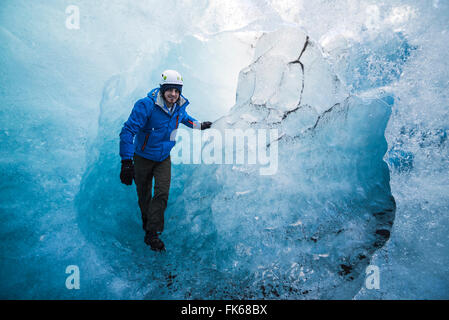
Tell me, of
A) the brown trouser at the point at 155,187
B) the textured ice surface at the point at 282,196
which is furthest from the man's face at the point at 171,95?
the textured ice surface at the point at 282,196

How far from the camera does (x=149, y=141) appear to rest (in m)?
2.19

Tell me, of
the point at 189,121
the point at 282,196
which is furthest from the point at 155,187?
the point at 282,196

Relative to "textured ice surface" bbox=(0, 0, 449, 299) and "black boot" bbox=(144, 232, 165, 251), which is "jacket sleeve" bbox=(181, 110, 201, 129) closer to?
"textured ice surface" bbox=(0, 0, 449, 299)

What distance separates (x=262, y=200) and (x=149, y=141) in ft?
3.94

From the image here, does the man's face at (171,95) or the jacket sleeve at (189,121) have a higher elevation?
the man's face at (171,95)

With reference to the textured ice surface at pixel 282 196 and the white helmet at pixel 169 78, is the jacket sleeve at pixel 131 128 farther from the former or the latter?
Result: the textured ice surface at pixel 282 196

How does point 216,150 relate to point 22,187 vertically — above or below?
above

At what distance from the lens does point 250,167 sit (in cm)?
257

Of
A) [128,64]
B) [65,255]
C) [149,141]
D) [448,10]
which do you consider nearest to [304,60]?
[448,10]

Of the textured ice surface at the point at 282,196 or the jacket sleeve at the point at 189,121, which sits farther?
the jacket sleeve at the point at 189,121

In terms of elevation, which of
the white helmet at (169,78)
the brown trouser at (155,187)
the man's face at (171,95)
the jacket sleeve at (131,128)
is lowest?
the brown trouser at (155,187)

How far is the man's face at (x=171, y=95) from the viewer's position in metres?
2.10
